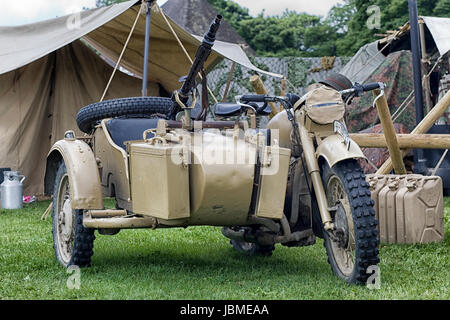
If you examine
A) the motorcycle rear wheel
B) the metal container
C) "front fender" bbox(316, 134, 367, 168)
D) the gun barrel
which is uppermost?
the gun barrel

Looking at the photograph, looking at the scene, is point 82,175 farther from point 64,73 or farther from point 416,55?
point 64,73

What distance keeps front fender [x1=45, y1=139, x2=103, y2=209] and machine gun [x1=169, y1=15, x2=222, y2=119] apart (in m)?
0.60

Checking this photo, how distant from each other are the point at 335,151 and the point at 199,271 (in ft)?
3.93

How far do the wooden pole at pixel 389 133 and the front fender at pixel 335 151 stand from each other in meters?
1.63

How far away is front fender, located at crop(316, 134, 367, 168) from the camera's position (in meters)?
3.40

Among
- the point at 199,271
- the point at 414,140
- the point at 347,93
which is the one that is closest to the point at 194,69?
the point at 347,93

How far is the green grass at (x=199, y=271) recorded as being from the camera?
11.1 ft

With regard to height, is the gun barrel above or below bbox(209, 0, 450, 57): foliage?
below

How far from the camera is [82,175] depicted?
3.98 meters

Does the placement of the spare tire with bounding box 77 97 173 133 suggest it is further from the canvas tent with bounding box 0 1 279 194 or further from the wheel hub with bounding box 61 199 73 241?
the canvas tent with bounding box 0 1 279 194
